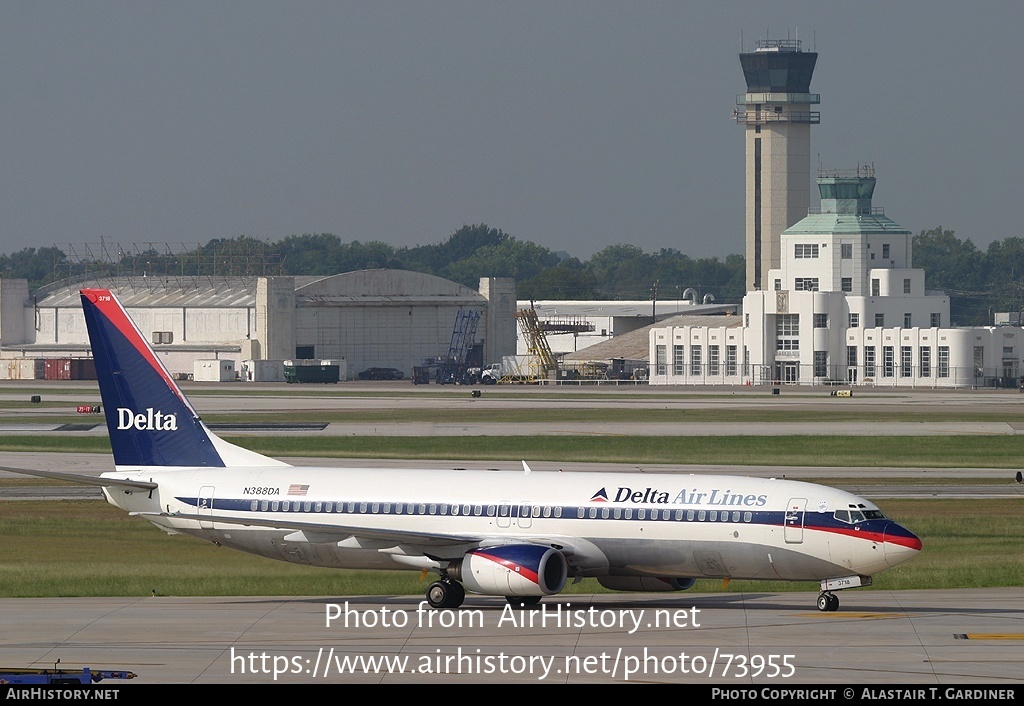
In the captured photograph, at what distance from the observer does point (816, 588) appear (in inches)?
1699

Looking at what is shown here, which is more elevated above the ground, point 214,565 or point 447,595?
point 447,595

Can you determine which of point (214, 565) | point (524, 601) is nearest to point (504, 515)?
point (524, 601)

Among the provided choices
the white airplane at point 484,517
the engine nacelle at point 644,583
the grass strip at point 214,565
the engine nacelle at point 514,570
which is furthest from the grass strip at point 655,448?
the engine nacelle at point 514,570

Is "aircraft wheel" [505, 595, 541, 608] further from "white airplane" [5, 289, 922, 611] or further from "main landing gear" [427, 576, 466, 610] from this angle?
"main landing gear" [427, 576, 466, 610]

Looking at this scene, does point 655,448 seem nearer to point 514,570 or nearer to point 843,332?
point 514,570

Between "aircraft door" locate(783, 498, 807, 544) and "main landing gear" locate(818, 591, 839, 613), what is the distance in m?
1.53

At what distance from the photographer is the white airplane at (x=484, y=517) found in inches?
1460

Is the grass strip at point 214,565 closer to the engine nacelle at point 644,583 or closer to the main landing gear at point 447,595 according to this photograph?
the engine nacelle at point 644,583

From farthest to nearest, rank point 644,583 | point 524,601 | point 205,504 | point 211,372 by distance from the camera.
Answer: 1. point 211,372
2. point 205,504
3. point 644,583
4. point 524,601

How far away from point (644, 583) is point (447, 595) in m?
5.03

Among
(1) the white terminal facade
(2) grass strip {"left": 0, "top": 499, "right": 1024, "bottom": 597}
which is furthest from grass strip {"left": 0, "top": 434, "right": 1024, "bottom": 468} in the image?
(1) the white terminal facade

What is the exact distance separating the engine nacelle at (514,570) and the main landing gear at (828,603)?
244 inches

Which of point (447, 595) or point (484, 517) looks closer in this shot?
point (447, 595)

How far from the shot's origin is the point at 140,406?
43625 mm
